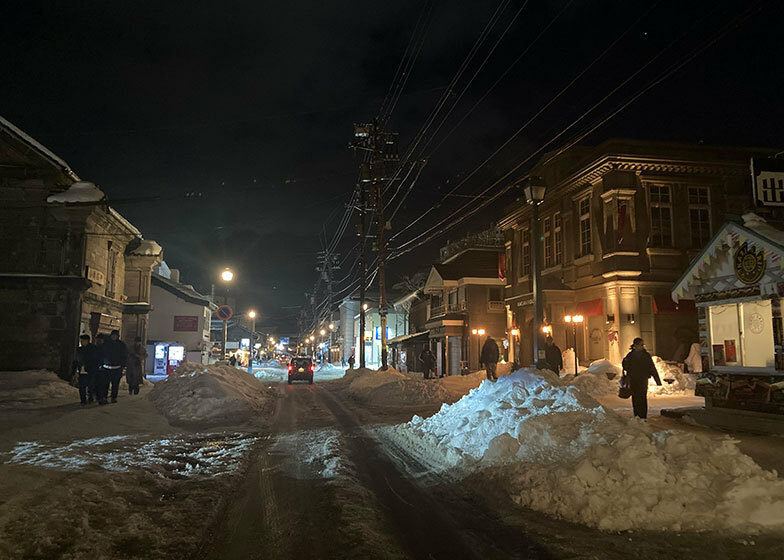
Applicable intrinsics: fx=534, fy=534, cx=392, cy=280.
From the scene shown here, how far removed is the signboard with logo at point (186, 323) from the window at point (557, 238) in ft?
84.0

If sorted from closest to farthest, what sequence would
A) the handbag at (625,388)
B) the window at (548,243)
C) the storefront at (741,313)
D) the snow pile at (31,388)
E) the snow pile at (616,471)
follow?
Result: 1. the snow pile at (616,471)
2. the storefront at (741,313)
3. the handbag at (625,388)
4. the snow pile at (31,388)
5. the window at (548,243)

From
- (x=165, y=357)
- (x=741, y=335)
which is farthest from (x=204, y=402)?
(x=165, y=357)

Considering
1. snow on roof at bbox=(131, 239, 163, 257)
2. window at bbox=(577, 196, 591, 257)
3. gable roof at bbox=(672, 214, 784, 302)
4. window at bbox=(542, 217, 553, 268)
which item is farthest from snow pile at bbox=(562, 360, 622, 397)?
snow on roof at bbox=(131, 239, 163, 257)

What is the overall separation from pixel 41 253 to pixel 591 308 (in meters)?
23.2

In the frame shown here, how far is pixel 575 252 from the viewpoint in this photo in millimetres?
26688

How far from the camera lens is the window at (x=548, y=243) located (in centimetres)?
2960

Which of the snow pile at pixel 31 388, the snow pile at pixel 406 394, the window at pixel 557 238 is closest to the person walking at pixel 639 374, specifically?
the snow pile at pixel 406 394

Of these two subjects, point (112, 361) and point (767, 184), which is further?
point (112, 361)

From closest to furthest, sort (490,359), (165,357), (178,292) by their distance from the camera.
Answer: (490,359) → (165,357) → (178,292)

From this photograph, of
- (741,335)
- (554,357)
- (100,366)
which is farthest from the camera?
(554,357)

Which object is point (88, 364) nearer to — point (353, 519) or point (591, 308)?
point (353, 519)

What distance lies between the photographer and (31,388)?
1720 centimetres

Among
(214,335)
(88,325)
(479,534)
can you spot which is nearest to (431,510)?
A: (479,534)

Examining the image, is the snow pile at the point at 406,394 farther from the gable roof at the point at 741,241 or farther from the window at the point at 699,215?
the window at the point at 699,215
